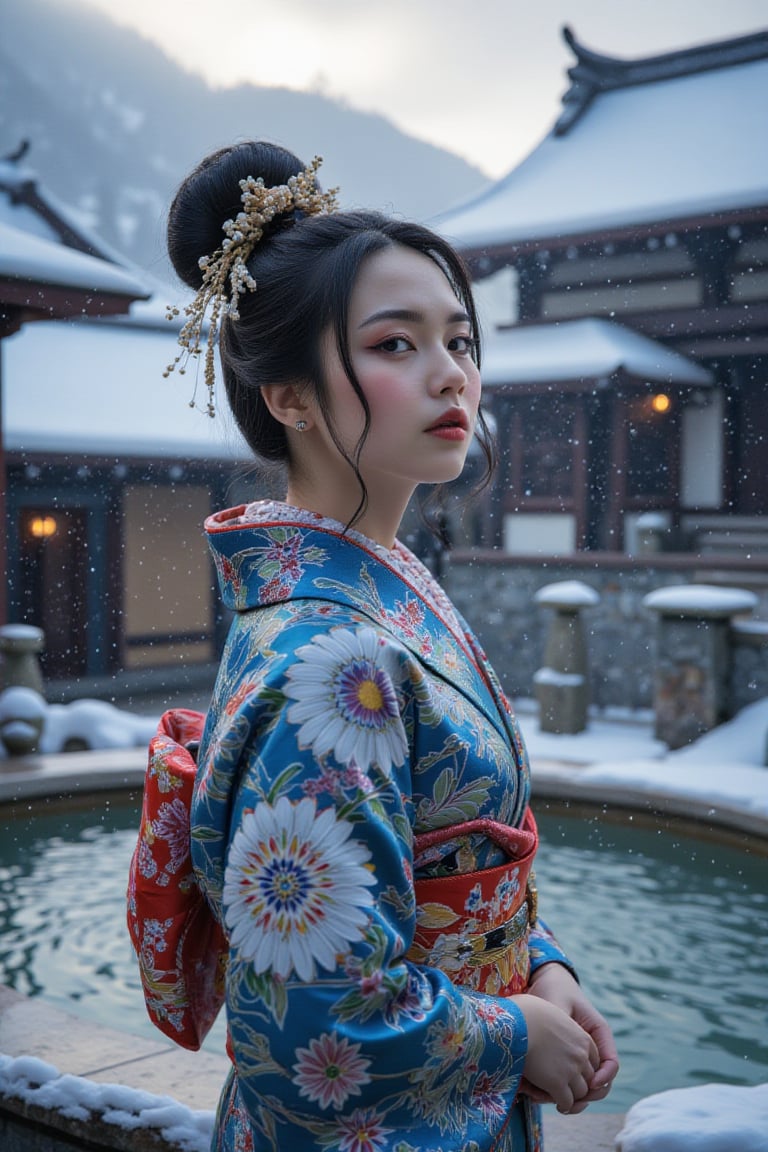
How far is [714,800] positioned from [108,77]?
57.1 m

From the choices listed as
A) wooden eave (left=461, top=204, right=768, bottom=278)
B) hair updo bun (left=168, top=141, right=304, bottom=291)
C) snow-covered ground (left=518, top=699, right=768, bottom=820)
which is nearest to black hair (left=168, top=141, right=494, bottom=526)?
hair updo bun (left=168, top=141, right=304, bottom=291)

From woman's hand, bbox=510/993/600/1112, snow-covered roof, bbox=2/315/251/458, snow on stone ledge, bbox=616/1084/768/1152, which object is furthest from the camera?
snow-covered roof, bbox=2/315/251/458

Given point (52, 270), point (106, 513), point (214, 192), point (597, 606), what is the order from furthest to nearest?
1. point (106, 513)
2. point (597, 606)
3. point (52, 270)
4. point (214, 192)

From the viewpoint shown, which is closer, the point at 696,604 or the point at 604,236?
the point at 696,604

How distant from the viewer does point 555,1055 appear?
39.8 inches

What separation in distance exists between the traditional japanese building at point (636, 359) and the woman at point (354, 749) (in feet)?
32.1

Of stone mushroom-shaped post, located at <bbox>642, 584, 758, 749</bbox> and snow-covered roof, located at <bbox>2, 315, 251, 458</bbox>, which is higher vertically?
snow-covered roof, located at <bbox>2, 315, 251, 458</bbox>

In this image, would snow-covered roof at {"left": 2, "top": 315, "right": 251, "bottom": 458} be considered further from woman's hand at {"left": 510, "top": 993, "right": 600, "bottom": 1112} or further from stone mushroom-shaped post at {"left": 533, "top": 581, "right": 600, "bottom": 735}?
woman's hand at {"left": 510, "top": 993, "right": 600, "bottom": 1112}

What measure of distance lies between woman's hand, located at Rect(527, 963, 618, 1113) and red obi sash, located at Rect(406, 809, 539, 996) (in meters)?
0.06

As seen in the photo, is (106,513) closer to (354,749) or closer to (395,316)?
(395,316)

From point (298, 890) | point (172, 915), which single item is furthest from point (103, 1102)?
point (298, 890)

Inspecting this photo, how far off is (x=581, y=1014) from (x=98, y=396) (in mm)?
10845

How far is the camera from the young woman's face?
1.09 meters

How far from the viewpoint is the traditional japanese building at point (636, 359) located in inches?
424
